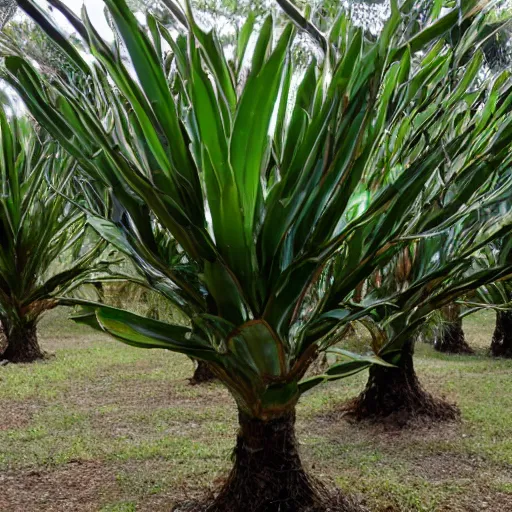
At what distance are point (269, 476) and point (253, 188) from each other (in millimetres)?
825

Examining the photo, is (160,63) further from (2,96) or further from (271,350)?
(2,96)

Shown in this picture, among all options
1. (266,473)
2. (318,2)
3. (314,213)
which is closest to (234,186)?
(314,213)

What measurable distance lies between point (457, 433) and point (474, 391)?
4.06ft

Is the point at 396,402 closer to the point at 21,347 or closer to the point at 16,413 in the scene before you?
the point at 16,413

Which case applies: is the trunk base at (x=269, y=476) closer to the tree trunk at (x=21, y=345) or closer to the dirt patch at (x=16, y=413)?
the dirt patch at (x=16, y=413)

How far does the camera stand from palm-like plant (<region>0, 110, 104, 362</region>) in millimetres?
5078

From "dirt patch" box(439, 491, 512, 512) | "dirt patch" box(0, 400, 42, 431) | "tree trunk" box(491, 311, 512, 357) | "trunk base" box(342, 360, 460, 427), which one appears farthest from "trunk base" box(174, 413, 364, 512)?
"tree trunk" box(491, 311, 512, 357)

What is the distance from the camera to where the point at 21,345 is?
5.79m

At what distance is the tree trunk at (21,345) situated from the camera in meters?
5.77

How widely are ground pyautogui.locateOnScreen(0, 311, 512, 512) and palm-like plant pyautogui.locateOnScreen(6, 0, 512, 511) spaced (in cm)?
62

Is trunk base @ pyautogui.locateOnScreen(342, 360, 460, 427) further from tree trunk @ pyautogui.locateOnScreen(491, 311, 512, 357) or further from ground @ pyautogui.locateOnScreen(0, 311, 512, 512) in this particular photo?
tree trunk @ pyautogui.locateOnScreen(491, 311, 512, 357)

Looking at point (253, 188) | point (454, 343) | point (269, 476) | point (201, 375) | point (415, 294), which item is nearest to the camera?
point (253, 188)

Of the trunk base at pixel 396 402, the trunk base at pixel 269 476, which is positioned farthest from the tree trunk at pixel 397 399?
the trunk base at pixel 269 476

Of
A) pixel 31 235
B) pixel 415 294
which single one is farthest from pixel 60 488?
pixel 31 235
